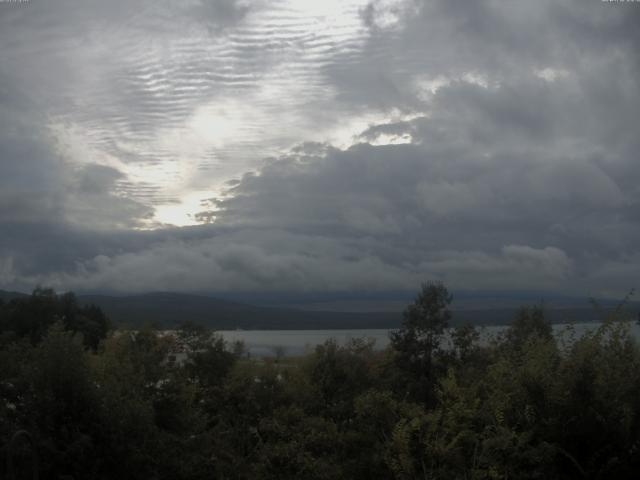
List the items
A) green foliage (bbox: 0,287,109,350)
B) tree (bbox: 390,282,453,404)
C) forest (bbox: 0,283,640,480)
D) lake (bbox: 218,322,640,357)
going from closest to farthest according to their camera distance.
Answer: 1. forest (bbox: 0,283,640,480)
2. lake (bbox: 218,322,640,357)
3. tree (bbox: 390,282,453,404)
4. green foliage (bbox: 0,287,109,350)

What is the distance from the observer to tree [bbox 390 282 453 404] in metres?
26.4

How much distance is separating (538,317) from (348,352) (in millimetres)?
13665

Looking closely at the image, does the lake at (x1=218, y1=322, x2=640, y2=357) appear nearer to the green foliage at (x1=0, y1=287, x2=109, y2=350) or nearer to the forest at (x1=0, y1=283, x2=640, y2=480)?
the forest at (x1=0, y1=283, x2=640, y2=480)

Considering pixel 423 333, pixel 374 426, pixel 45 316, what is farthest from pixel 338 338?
pixel 45 316

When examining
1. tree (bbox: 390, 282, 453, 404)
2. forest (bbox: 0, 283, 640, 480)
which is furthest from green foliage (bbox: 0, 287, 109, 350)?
forest (bbox: 0, 283, 640, 480)

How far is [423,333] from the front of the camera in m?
26.5

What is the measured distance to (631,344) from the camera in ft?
48.0

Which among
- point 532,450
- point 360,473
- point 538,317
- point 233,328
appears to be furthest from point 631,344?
point 233,328

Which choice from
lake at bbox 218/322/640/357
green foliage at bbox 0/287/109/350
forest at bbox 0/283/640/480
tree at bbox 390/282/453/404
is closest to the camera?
forest at bbox 0/283/640/480

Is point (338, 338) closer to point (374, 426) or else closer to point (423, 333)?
point (423, 333)

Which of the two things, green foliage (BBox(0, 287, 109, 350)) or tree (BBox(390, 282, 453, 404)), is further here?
green foliage (BBox(0, 287, 109, 350))

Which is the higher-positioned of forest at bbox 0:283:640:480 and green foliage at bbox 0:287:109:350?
green foliage at bbox 0:287:109:350

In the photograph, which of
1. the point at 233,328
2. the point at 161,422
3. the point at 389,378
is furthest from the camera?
the point at 233,328

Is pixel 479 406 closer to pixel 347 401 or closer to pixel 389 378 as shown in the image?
pixel 347 401
